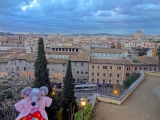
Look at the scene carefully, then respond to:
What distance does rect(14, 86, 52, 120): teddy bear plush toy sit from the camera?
4.52m

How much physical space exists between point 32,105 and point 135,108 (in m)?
6.37

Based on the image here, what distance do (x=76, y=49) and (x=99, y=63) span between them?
959cm

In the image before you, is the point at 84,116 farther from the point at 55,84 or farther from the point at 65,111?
the point at 55,84

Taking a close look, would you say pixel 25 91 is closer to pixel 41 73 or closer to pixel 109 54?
pixel 41 73

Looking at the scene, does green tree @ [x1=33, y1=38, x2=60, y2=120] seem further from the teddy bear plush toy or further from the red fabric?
the red fabric

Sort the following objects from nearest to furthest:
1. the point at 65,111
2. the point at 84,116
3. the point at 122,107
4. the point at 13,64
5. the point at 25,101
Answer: the point at 25,101 → the point at 84,116 → the point at 122,107 → the point at 65,111 → the point at 13,64

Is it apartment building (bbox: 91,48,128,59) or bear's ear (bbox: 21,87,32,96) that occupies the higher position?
bear's ear (bbox: 21,87,32,96)

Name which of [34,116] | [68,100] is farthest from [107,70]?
[34,116]

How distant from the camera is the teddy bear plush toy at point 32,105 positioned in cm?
452

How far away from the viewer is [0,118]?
465 inches

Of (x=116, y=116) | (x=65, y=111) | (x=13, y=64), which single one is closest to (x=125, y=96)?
(x=116, y=116)

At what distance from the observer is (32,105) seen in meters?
4.49

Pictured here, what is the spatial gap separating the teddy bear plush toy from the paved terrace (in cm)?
385

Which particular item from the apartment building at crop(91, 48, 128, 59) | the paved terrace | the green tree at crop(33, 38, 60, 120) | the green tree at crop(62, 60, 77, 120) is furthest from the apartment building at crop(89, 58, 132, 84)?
the green tree at crop(33, 38, 60, 120)
